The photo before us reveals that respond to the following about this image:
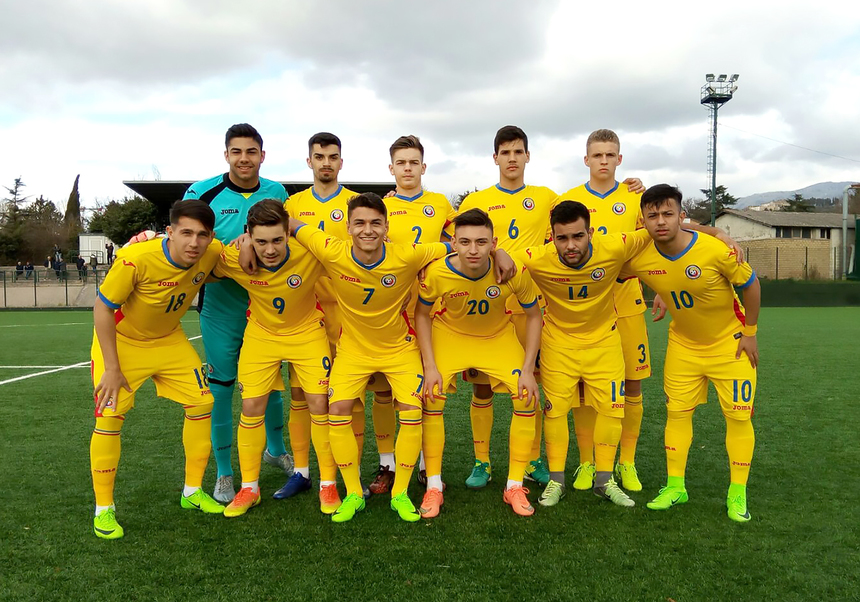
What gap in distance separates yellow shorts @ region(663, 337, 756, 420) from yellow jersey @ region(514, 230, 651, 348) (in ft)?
1.47

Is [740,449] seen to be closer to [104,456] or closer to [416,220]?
[416,220]

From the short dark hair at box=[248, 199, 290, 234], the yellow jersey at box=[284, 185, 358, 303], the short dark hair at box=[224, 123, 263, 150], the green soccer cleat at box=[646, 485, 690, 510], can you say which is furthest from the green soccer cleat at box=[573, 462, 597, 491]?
the short dark hair at box=[224, 123, 263, 150]

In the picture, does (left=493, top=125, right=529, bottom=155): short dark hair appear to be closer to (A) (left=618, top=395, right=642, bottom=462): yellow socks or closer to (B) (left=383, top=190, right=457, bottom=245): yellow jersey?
(B) (left=383, top=190, right=457, bottom=245): yellow jersey

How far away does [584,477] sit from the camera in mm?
3953

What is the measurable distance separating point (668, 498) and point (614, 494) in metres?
0.30

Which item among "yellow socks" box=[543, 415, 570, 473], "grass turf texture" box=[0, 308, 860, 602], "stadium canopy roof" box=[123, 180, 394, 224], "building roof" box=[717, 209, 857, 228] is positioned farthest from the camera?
"building roof" box=[717, 209, 857, 228]

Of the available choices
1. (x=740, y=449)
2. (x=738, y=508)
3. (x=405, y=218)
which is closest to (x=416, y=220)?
(x=405, y=218)

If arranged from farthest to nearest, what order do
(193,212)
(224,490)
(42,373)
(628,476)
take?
1. (42,373)
2. (628,476)
3. (224,490)
4. (193,212)

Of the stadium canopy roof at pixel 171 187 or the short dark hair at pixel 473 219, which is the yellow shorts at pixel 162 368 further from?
the stadium canopy roof at pixel 171 187

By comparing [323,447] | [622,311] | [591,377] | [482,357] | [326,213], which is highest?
[326,213]

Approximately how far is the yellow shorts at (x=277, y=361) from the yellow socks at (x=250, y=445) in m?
0.16

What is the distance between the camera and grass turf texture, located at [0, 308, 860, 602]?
2.63 metres

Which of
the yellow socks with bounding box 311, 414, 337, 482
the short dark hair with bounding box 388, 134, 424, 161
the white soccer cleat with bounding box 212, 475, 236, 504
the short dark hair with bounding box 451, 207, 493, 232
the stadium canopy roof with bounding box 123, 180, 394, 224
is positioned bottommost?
the white soccer cleat with bounding box 212, 475, 236, 504

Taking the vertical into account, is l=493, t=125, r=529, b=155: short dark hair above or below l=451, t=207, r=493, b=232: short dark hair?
above
